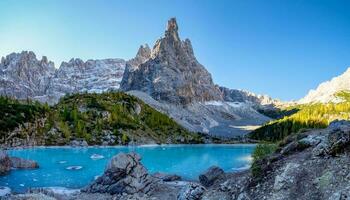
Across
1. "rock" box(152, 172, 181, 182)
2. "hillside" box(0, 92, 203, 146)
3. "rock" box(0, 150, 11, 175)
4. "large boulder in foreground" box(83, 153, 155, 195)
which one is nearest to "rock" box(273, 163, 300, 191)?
"large boulder in foreground" box(83, 153, 155, 195)

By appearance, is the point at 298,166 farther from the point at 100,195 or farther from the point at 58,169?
the point at 58,169

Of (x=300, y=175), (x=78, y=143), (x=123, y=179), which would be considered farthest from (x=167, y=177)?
(x=78, y=143)

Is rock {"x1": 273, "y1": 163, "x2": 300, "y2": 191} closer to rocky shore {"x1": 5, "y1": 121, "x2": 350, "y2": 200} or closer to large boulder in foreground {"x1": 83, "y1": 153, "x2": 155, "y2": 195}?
rocky shore {"x1": 5, "y1": 121, "x2": 350, "y2": 200}

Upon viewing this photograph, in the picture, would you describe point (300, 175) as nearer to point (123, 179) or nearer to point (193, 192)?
point (193, 192)

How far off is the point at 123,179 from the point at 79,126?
110 m

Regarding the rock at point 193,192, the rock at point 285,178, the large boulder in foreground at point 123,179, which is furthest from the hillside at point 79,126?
the rock at point 285,178

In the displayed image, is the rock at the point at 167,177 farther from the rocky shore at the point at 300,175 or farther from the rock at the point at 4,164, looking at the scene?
the rocky shore at the point at 300,175

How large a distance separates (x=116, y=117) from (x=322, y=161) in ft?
531

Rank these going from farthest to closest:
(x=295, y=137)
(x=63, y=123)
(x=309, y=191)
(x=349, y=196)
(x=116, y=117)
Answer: (x=116, y=117)
(x=63, y=123)
(x=295, y=137)
(x=309, y=191)
(x=349, y=196)

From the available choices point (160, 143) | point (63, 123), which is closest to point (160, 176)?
point (63, 123)

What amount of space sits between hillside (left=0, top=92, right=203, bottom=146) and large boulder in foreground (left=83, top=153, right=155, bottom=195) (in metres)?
87.5

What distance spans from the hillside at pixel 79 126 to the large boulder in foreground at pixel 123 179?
8746 cm

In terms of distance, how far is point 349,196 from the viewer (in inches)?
649

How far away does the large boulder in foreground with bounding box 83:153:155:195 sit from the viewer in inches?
1516
